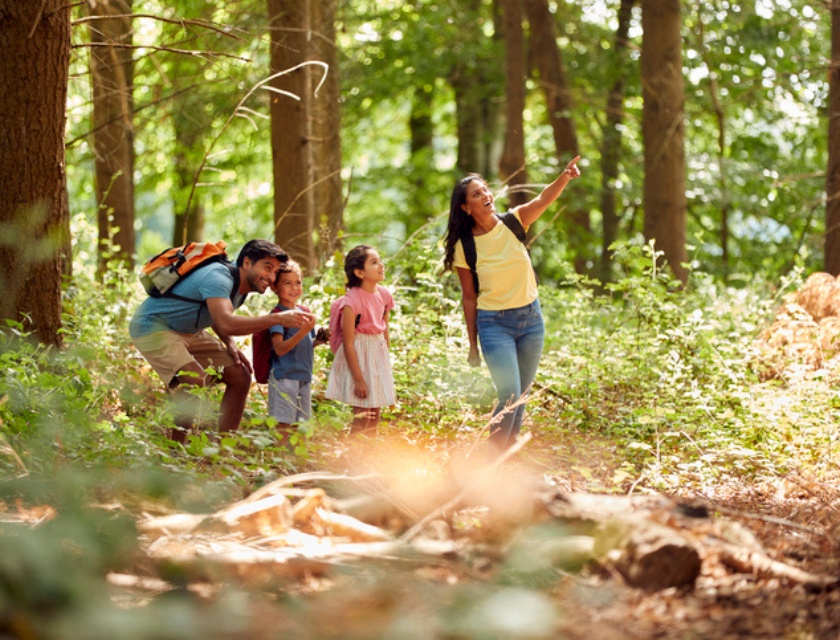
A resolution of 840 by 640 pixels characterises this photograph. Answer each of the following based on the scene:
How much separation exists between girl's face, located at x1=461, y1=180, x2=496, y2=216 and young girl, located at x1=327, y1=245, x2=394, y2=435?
2.47 feet

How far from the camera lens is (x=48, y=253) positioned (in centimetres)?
543

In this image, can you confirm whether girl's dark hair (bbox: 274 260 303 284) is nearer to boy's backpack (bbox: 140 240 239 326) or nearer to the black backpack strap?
boy's backpack (bbox: 140 240 239 326)

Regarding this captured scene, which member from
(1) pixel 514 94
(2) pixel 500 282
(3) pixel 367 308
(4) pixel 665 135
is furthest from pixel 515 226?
(1) pixel 514 94

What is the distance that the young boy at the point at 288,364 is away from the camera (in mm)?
5277

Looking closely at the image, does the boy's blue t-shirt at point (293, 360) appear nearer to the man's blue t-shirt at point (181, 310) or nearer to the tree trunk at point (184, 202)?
the man's blue t-shirt at point (181, 310)

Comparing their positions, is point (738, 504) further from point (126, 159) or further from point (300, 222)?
point (126, 159)

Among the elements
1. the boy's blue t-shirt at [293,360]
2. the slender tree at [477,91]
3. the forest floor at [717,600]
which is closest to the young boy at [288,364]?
the boy's blue t-shirt at [293,360]

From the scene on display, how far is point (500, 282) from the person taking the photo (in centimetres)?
502

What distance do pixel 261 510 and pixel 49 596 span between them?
99 cm

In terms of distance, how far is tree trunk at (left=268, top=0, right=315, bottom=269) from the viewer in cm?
898

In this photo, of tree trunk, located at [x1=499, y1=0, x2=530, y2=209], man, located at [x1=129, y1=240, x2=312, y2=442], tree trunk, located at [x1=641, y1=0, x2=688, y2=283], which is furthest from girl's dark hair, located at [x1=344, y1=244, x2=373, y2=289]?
tree trunk, located at [x1=499, y1=0, x2=530, y2=209]

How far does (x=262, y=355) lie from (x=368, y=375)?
0.75 meters

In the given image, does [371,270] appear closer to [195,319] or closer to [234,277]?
[234,277]

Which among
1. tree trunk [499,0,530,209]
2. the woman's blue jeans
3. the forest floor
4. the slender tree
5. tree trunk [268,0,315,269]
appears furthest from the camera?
the slender tree
